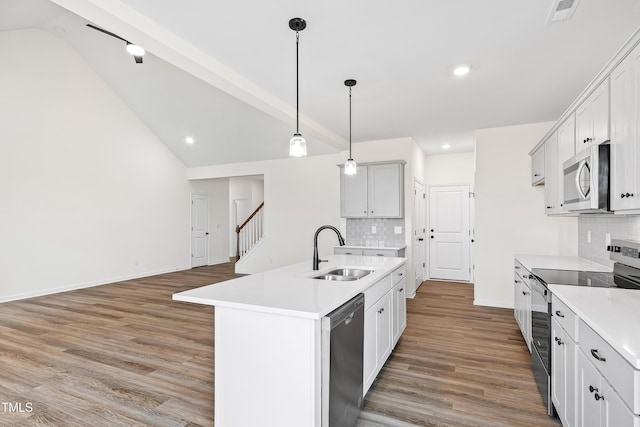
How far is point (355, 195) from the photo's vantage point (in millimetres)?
5660

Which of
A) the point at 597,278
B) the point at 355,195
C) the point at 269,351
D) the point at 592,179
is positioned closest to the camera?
the point at 269,351

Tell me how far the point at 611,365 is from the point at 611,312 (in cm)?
40

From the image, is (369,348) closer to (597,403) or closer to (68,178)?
(597,403)

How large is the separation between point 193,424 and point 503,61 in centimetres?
372

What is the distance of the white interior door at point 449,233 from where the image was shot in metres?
6.75

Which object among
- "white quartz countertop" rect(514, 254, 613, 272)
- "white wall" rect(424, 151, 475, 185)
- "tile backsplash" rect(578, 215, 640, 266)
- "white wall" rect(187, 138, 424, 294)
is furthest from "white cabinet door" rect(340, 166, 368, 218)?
"tile backsplash" rect(578, 215, 640, 266)

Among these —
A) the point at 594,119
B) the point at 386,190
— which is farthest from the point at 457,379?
the point at 386,190

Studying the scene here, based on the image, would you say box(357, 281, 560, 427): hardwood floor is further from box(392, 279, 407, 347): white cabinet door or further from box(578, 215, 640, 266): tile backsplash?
box(578, 215, 640, 266): tile backsplash

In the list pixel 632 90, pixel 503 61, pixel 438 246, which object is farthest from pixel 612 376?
pixel 438 246

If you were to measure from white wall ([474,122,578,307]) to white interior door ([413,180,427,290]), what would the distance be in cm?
119

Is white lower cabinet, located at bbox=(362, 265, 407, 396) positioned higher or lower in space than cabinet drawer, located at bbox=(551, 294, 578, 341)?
lower

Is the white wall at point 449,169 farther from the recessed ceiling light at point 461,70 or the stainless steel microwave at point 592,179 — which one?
the stainless steel microwave at point 592,179

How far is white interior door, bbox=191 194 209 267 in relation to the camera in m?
8.61

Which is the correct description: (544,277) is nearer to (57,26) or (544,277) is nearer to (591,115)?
(591,115)
